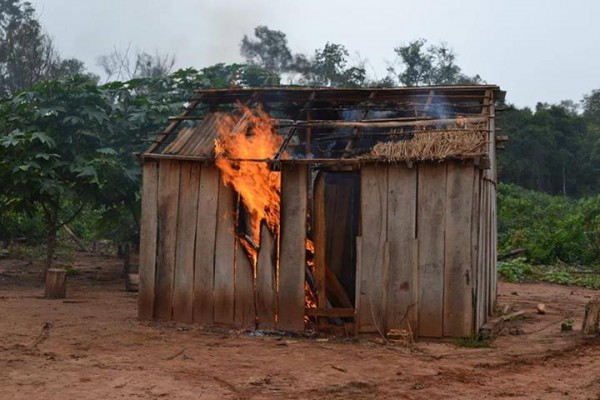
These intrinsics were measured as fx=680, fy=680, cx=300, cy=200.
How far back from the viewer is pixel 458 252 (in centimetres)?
902

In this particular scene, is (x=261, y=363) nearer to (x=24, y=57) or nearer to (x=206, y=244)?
(x=206, y=244)

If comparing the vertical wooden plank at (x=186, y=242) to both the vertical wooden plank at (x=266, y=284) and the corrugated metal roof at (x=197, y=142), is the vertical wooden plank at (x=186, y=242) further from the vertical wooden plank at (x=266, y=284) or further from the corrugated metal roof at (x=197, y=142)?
the vertical wooden plank at (x=266, y=284)

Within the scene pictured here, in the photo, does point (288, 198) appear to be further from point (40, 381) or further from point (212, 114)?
point (40, 381)

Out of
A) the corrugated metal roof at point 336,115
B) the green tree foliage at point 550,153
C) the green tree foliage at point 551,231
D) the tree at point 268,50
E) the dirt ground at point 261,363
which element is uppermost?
the tree at point 268,50

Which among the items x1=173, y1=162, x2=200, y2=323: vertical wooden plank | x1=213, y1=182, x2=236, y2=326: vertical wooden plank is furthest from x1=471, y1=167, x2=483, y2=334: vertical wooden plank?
x1=173, y1=162, x2=200, y2=323: vertical wooden plank

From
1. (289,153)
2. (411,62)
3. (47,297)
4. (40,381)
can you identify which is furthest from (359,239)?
(411,62)

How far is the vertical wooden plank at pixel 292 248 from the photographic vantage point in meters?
9.65

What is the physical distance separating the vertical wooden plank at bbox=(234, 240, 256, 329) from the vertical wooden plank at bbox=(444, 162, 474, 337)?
9.03ft

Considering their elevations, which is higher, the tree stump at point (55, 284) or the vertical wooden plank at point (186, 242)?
the vertical wooden plank at point (186, 242)

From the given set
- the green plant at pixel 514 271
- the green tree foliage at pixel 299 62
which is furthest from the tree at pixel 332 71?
the green plant at pixel 514 271

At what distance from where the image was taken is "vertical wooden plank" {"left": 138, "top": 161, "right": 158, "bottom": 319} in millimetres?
10336

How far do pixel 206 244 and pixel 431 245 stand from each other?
331 cm

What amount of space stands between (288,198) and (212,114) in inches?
99.4

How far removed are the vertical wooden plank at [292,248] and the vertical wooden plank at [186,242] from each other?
1.40 m
